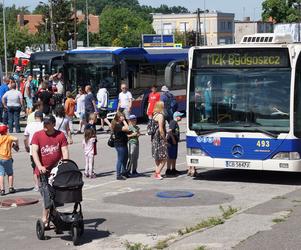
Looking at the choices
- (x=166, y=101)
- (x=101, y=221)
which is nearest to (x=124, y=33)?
(x=166, y=101)

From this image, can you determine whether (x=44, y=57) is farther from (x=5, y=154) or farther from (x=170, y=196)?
(x=170, y=196)

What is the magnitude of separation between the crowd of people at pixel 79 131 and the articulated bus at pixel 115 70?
73 centimetres

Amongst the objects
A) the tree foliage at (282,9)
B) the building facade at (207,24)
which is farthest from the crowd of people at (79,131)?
the building facade at (207,24)

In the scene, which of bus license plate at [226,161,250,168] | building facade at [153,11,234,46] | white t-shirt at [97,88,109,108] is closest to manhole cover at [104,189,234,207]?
bus license plate at [226,161,250,168]

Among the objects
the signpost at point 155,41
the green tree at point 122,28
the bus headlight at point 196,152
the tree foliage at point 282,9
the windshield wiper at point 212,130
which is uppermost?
the green tree at point 122,28

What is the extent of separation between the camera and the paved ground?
378 inches

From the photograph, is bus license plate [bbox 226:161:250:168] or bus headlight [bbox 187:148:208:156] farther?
bus headlight [bbox 187:148:208:156]

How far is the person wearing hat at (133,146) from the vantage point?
1614 cm

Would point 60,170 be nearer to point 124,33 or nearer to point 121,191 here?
point 121,191

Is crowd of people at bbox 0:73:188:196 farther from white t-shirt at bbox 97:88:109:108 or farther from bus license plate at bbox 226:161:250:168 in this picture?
bus license plate at bbox 226:161:250:168

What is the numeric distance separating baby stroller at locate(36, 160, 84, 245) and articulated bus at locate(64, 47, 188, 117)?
18.3 meters

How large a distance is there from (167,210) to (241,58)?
437 cm

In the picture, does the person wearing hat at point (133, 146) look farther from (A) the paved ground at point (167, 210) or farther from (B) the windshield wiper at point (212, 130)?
(B) the windshield wiper at point (212, 130)

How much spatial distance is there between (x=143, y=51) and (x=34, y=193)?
1713 cm
